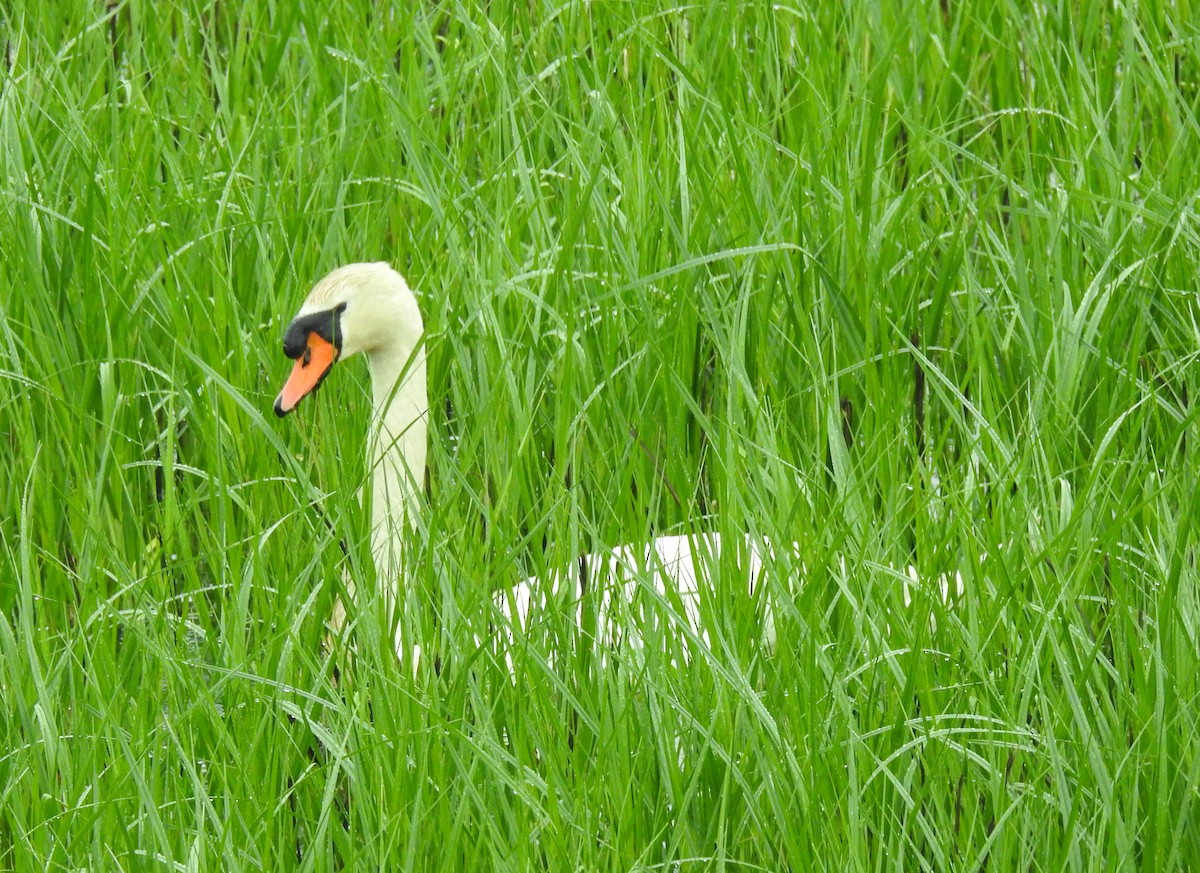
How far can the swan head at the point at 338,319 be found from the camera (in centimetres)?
316

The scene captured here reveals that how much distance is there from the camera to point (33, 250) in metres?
3.50

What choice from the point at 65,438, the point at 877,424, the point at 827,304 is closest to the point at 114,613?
the point at 65,438

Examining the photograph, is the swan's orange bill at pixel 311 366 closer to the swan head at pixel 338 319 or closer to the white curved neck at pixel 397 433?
the swan head at pixel 338 319

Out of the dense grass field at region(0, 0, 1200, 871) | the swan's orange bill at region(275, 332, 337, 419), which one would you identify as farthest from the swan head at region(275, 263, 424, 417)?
the dense grass field at region(0, 0, 1200, 871)

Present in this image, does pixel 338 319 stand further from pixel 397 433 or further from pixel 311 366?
pixel 397 433

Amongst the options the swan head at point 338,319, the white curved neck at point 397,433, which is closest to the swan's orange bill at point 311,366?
the swan head at point 338,319

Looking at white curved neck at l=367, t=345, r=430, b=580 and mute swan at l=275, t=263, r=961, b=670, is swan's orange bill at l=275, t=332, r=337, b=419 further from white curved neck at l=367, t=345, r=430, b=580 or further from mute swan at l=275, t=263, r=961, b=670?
white curved neck at l=367, t=345, r=430, b=580

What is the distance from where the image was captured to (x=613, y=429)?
324 centimetres

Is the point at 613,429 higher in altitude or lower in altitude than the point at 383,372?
lower

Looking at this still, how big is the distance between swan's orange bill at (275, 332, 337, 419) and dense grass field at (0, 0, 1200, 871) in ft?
0.43

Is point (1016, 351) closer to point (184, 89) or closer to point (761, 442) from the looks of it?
point (761, 442)

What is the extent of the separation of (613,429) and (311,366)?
20.3 inches

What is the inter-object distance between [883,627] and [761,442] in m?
0.45

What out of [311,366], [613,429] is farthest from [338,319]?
[613,429]
